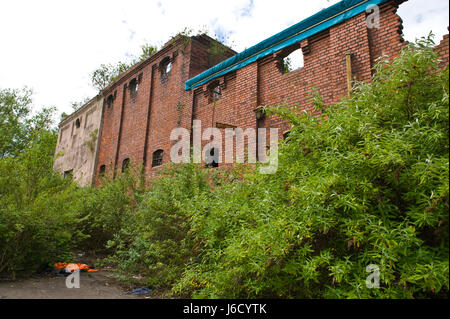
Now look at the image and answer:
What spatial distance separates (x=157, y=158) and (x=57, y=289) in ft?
23.9

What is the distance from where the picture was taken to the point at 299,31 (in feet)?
25.8

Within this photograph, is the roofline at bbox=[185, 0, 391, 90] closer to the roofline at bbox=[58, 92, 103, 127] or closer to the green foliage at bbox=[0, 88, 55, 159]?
the roofline at bbox=[58, 92, 103, 127]

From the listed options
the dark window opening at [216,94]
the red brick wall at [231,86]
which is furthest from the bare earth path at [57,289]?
the dark window opening at [216,94]

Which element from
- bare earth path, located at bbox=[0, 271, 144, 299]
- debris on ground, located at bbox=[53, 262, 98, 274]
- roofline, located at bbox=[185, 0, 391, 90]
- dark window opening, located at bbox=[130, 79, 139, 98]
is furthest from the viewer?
dark window opening, located at bbox=[130, 79, 139, 98]

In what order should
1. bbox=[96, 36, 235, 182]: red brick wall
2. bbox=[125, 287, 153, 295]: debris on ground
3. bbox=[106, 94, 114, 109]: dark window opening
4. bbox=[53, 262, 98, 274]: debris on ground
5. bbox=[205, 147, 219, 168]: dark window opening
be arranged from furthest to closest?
1. bbox=[106, 94, 114, 109]: dark window opening
2. bbox=[96, 36, 235, 182]: red brick wall
3. bbox=[205, 147, 219, 168]: dark window opening
4. bbox=[53, 262, 98, 274]: debris on ground
5. bbox=[125, 287, 153, 295]: debris on ground

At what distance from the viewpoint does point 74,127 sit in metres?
20.5

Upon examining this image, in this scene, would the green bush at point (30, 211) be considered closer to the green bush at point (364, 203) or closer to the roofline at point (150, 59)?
the green bush at point (364, 203)

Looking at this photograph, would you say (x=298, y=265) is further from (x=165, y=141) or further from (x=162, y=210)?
(x=165, y=141)

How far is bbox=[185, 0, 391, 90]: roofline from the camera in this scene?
6832 millimetres

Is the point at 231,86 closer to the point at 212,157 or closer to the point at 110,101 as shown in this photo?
the point at 212,157

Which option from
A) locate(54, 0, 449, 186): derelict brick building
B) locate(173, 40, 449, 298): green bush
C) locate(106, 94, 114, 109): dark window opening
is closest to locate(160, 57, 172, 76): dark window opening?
locate(54, 0, 449, 186): derelict brick building

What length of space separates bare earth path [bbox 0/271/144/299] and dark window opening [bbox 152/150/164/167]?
616 centimetres

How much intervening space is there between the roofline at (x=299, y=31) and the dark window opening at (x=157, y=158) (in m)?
3.91

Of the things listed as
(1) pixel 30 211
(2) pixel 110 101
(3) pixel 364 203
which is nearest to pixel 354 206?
(3) pixel 364 203
